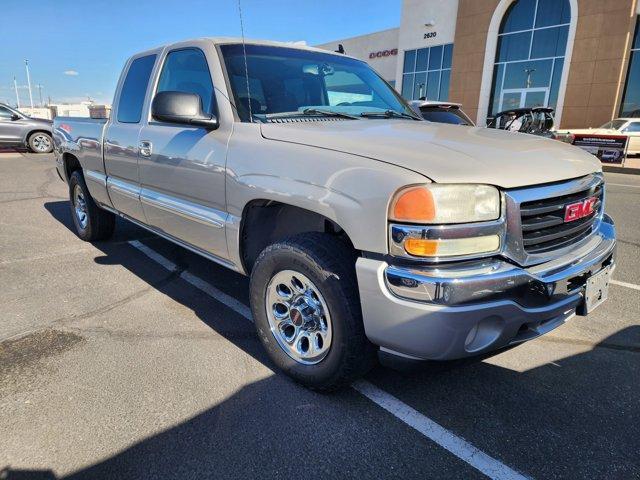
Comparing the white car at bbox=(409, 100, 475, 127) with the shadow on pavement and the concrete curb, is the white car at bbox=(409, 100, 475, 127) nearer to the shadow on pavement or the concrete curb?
the shadow on pavement

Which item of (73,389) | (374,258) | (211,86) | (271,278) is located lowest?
(73,389)

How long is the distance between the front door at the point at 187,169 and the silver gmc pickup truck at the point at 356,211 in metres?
0.01

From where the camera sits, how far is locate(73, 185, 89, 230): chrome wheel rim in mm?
5434

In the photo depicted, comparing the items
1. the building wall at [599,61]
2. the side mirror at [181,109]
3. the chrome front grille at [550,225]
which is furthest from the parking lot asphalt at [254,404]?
the building wall at [599,61]

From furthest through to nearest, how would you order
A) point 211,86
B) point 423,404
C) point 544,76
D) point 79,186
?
point 544,76
point 79,186
point 211,86
point 423,404

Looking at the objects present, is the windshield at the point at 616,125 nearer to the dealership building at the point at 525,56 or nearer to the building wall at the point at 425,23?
the dealership building at the point at 525,56

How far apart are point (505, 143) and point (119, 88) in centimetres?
372

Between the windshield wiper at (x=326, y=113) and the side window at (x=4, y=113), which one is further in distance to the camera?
the side window at (x=4, y=113)

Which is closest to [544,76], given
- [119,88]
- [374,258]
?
[119,88]

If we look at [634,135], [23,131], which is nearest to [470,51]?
[634,135]

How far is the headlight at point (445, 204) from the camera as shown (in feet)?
6.46

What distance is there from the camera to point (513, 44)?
23.4 m

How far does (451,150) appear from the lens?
7.32 feet

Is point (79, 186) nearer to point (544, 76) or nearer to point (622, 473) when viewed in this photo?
point (622, 473)
